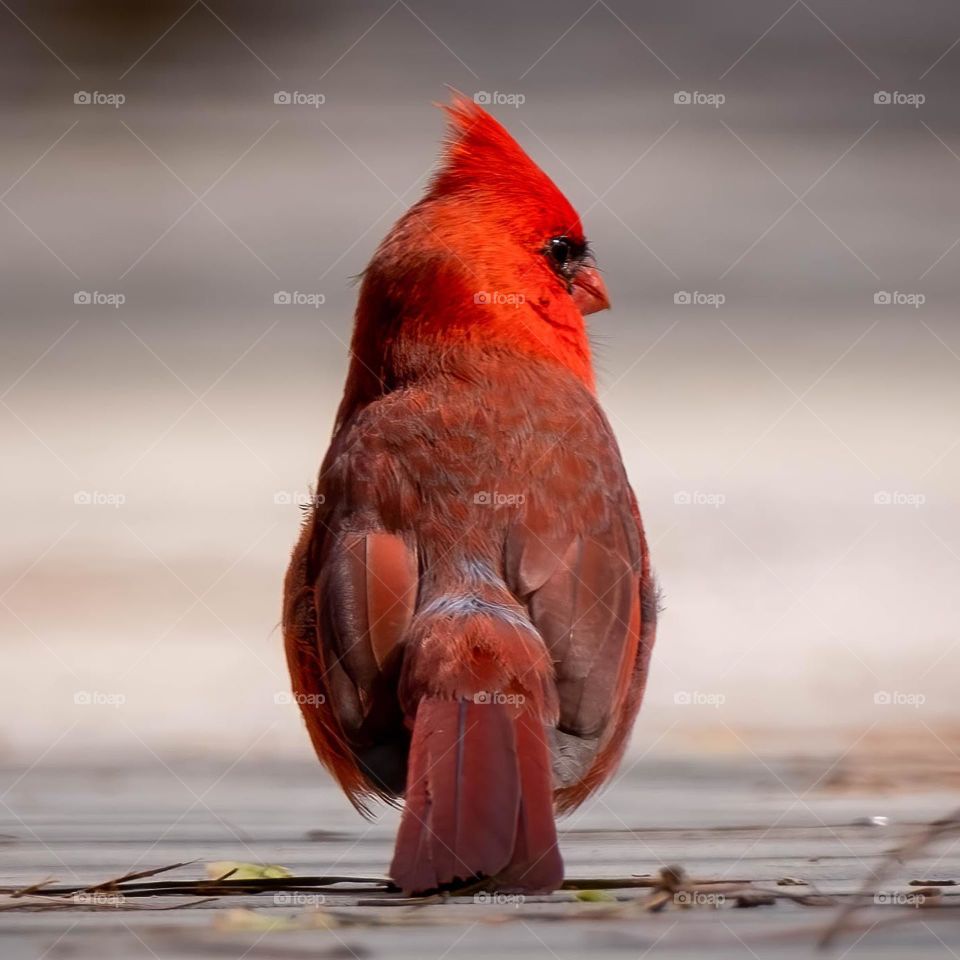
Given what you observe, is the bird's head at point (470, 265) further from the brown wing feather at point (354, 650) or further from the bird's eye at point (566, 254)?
the brown wing feather at point (354, 650)

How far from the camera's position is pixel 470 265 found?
8.11ft

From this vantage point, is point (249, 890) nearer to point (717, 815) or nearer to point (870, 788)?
point (717, 815)

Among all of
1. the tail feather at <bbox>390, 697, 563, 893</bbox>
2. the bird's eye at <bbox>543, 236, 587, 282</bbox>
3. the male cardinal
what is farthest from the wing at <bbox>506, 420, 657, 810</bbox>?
the bird's eye at <bbox>543, 236, 587, 282</bbox>

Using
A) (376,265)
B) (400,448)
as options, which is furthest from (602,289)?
(400,448)

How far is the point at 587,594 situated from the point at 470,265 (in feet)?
1.91

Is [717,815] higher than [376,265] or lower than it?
lower

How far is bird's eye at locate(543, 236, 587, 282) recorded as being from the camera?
103 inches

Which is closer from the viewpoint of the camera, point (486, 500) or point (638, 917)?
point (638, 917)

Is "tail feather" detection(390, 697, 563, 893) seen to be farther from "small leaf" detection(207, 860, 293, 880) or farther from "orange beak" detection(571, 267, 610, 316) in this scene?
"orange beak" detection(571, 267, 610, 316)

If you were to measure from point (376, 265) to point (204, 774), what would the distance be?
32.4 inches

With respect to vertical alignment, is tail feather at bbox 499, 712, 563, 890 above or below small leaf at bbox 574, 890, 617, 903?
above

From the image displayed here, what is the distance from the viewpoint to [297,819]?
233 cm

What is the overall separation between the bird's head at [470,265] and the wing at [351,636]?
24 centimetres

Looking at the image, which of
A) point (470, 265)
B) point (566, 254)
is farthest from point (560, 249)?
point (470, 265)
